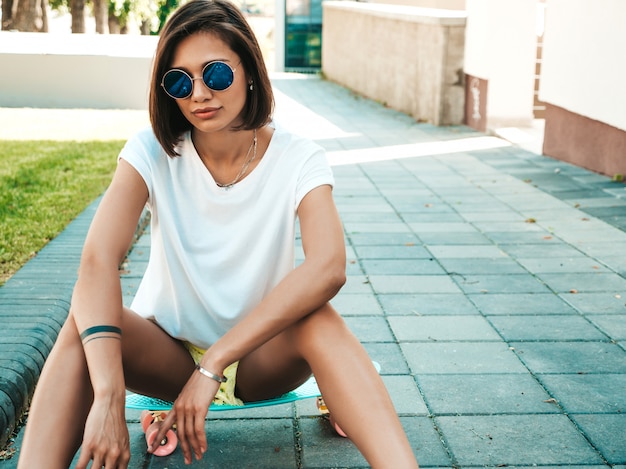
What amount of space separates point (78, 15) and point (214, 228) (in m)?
21.0

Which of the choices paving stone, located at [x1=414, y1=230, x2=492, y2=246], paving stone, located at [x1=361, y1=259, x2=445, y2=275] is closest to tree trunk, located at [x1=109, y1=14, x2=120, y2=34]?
paving stone, located at [x1=414, y1=230, x2=492, y2=246]

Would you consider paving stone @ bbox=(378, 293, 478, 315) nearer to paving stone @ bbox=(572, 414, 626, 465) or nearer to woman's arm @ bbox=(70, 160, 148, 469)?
paving stone @ bbox=(572, 414, 626, 465)

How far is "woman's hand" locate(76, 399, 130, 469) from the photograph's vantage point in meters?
2.02

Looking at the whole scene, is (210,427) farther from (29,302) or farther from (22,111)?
(22,111)

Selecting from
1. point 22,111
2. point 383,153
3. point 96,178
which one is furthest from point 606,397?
point 22,111

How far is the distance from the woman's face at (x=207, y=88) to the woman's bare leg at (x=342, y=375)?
672 mm

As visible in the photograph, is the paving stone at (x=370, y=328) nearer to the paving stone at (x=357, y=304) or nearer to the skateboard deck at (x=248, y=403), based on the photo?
the paving stone at (x=357, y=304)

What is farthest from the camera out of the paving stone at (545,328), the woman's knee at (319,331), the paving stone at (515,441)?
the paving stone at (545,328)

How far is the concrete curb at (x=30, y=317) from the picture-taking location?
113 inches

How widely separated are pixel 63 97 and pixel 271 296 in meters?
12.7

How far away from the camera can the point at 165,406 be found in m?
2.60

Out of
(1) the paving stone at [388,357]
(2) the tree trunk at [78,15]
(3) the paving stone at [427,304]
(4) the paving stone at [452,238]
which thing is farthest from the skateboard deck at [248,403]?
(2) the tree trunk at [78,15]

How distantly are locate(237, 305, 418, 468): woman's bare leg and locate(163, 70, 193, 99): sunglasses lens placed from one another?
0.77m

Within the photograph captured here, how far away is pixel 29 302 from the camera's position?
368cm
